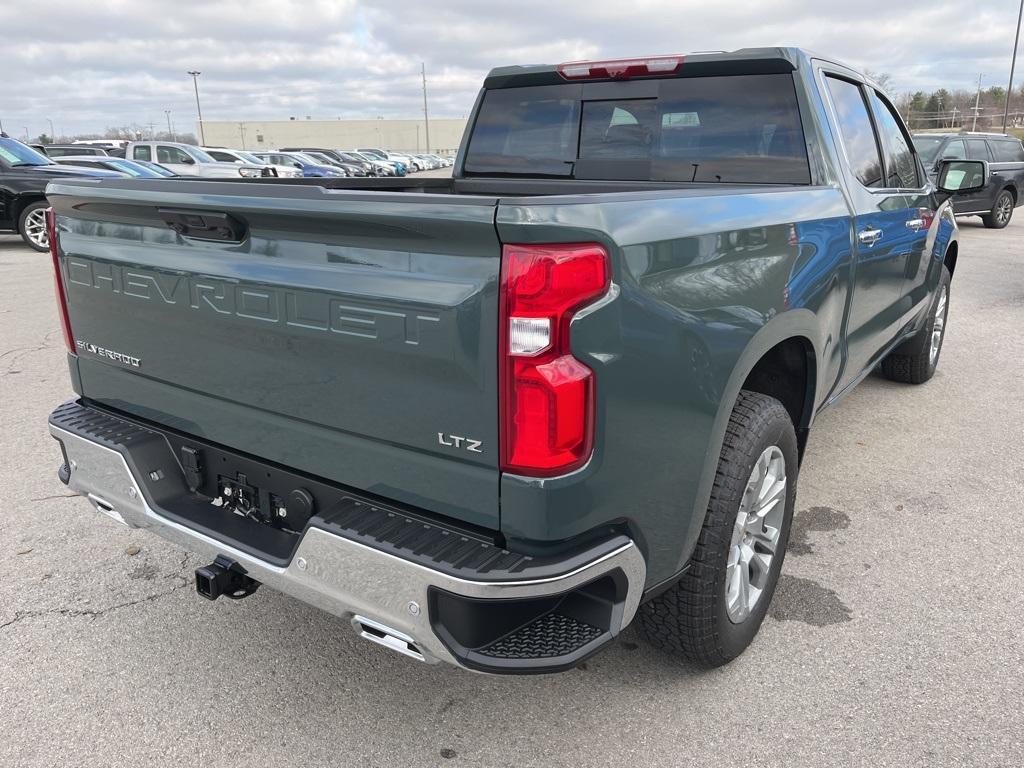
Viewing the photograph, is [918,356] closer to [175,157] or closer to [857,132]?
[857,132]

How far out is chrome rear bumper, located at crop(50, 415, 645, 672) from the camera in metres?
1.76

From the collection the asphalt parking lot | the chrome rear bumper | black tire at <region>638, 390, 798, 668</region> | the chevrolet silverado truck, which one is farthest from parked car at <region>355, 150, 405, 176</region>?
the chrome rear bumper

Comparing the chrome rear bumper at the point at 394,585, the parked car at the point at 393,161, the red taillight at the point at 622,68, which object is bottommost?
the parked car at the point at 393,161

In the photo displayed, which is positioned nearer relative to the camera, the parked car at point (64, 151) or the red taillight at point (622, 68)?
the red taillight at point (622, 68)

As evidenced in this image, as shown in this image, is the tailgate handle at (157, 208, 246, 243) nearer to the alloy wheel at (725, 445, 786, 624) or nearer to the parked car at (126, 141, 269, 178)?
the alloy wheel at (725, 445, 786, 624)

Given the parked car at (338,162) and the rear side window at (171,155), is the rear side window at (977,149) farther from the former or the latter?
the parked car at (338,162)

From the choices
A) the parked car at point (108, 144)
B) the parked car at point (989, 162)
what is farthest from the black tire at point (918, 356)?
the parked car at point (108, 144)

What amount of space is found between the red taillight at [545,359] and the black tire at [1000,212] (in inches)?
674

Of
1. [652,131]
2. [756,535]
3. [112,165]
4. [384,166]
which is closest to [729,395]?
[756,535]

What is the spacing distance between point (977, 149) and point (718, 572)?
15747 millimetres

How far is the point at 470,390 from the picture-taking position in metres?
1.78

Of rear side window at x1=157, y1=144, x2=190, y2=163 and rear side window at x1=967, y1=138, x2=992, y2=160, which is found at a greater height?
rear side window at x1=967, y1=138, x2=992, y2=160

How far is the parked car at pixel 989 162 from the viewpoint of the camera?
14.2 m

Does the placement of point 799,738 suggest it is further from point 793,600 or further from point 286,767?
point 286,767
